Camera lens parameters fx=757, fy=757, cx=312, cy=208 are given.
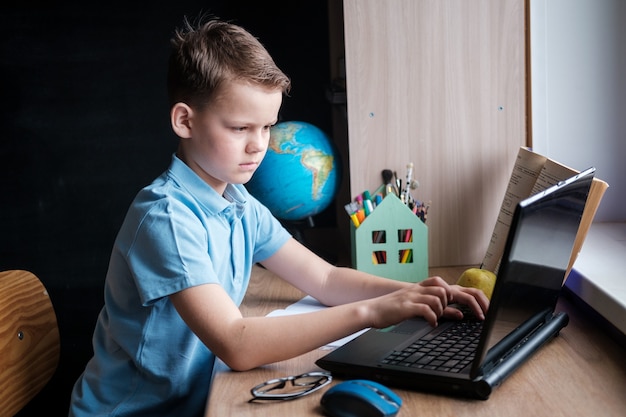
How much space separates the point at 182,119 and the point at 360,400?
543 mm

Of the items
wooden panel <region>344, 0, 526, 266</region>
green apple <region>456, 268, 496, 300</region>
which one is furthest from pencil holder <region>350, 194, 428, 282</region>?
green apple <region>456, 268, 496, 300</region>

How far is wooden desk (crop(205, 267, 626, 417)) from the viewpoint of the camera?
84 cm

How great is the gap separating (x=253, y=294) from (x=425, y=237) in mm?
353

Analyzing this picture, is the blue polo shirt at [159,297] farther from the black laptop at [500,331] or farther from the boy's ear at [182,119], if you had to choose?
the black laptop at [500,331]

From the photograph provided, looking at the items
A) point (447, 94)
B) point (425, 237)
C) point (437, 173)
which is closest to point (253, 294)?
point (425, 237)

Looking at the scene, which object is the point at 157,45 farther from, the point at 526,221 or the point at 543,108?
the point at 526,221

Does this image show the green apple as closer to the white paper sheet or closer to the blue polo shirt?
the white paper sheet

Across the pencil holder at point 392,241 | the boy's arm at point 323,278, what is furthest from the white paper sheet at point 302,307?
the pencil holder at point 392,241

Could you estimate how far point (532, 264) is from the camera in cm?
87

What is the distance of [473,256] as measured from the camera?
1.59 metres

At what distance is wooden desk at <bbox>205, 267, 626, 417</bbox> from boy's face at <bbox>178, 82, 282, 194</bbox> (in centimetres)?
30

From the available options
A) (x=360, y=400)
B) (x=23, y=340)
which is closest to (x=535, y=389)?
(x=360, y=400)

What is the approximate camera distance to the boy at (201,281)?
1.00 meters

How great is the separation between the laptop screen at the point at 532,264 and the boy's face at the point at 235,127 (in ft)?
1.45
